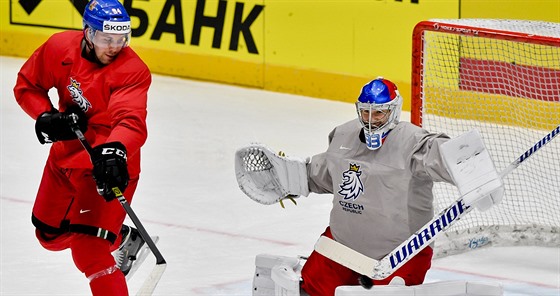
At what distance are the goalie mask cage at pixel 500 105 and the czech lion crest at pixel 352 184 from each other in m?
1.69

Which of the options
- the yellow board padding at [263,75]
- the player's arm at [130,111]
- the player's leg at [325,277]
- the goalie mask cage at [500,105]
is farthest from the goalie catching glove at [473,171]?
the yellow board padding at [263,75]

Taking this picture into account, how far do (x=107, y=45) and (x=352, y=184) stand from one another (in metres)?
1.00

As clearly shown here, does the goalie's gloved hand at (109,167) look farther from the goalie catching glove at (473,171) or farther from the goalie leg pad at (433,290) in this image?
A: the goalie catching glove at (473,171)

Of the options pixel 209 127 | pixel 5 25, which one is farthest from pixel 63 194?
pixel 5 25

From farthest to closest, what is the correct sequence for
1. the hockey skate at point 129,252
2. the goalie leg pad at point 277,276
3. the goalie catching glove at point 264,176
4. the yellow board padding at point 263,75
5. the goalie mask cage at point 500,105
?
the yellow board padding at point 263,75
the goalie mask cage at point 500,105
the hockey skate at point 129,252
the goalie catching glove at point 264,176
the goalie leg pad at point 277,276

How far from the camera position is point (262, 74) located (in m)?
10.2

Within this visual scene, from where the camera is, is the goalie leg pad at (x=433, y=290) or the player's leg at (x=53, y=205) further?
the player's leg at (x=53, y=205)

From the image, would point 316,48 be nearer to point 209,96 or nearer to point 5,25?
point 209,96

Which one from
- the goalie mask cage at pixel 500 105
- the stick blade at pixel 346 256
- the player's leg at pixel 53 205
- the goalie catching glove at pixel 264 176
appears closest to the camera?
the stick blade at pixel 346 256

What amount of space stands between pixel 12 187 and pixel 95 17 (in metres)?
2.73

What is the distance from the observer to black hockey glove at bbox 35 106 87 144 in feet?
16.4

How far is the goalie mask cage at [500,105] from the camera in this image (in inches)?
257

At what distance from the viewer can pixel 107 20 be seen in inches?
198

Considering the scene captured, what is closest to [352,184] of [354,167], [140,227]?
[354,167]
